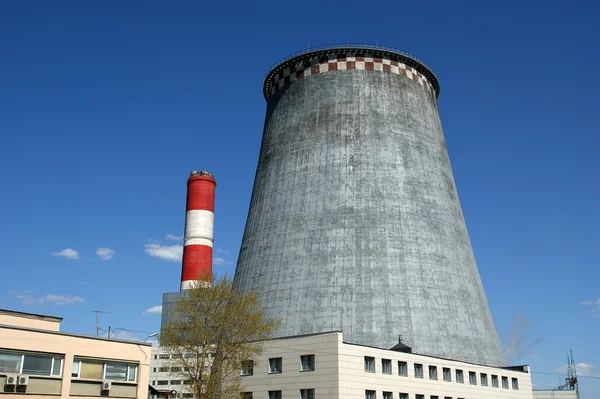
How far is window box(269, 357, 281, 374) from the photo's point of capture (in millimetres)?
24469

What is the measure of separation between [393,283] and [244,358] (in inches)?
367

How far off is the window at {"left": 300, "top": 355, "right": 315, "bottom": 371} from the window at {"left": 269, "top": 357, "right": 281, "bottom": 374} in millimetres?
1163

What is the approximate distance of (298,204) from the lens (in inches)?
1278

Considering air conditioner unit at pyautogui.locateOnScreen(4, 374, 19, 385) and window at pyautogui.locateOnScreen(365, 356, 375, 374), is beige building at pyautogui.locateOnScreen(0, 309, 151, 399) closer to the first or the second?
air conditioner unit at pyautogui.locateOnScreen(4, 374, 19, 385)

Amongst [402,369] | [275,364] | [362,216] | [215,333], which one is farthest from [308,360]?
[362,216]

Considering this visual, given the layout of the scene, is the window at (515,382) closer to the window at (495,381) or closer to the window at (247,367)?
the window at (495,381)

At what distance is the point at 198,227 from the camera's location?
40.3 metres

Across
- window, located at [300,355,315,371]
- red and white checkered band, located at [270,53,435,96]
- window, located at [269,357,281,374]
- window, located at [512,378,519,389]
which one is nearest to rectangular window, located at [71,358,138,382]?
window, located at [300,355,315,371]

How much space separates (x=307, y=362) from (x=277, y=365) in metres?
1.52

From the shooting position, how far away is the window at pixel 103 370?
50.6ft

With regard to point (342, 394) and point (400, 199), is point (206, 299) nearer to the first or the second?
point (342, 394)

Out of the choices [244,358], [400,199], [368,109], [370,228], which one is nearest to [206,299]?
[244,358]

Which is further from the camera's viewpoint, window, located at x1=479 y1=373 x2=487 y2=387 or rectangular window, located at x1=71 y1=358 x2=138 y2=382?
window, located at x1=479 y1=373 x2=487 y2=387

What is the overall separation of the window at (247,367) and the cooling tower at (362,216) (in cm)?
422
